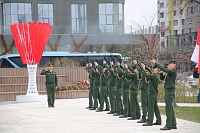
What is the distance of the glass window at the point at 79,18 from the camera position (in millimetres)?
47531

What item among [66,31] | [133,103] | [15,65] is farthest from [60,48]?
[133,103]

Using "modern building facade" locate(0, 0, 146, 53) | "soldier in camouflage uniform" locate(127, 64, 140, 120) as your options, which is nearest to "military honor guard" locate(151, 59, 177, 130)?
"soldier in camouflage uniform" locate(127, 64, 140, 120)

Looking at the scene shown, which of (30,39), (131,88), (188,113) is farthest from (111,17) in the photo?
(131,88)

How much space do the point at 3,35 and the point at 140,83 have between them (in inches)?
1305

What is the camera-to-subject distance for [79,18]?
48.3 m

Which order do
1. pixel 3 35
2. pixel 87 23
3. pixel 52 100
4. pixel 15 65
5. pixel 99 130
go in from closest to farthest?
pixel 99 130, pixel 52 100, pixel 15 65, pixel 3 35, pixel 87 23

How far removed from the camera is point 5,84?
27.6 meters

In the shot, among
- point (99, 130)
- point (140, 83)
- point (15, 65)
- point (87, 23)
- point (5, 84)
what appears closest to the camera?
point (99, 130)

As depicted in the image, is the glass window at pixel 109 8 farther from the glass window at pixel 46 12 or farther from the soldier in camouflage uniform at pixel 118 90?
the soldier in camouflage uniform at pixel 118 90

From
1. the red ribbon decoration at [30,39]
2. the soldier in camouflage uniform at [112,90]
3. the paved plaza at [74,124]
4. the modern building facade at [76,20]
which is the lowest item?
the paved plaza at [74,124]

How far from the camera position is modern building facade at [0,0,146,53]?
153 ft

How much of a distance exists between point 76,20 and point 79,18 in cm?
37

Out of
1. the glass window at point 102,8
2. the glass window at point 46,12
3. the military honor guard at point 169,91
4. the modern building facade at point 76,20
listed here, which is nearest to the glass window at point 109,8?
the modern building facade at point 76,20

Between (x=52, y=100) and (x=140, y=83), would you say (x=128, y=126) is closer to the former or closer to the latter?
(x=140, y=83)
